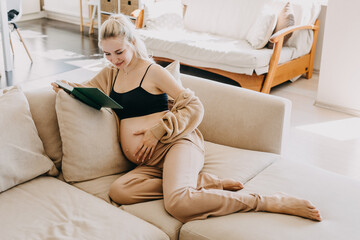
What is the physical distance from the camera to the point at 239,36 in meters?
4.38

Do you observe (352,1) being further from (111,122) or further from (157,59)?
(111,122)

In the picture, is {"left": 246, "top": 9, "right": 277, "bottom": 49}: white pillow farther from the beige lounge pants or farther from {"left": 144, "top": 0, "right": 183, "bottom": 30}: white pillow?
the beige lounge pants

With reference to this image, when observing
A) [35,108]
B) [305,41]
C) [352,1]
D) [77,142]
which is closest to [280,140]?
[77,142]

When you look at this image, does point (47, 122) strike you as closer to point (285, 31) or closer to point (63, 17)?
point (285, 31)

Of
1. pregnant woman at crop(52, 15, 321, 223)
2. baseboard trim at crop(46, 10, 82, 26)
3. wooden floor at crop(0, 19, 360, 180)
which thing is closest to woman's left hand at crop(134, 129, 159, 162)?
pregnant woman at crop(52, 15, 321, 223)

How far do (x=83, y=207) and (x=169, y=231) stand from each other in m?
0.34

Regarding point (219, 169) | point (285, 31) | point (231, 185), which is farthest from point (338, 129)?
point (231, 185)

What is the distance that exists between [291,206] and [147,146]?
2.10ft

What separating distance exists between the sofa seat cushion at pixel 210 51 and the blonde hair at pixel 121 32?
6.20 ft

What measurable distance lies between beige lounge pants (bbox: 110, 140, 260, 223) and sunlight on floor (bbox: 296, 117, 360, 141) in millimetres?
1671

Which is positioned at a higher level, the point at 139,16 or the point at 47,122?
the point at 139,16

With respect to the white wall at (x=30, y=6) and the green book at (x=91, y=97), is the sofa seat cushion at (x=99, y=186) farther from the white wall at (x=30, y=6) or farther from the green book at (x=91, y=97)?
the white wall at (x=30, y=6)

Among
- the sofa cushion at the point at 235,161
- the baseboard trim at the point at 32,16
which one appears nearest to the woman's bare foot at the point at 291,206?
the sofa cushion at the point at 235,161

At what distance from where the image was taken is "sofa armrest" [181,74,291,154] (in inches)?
84.3
